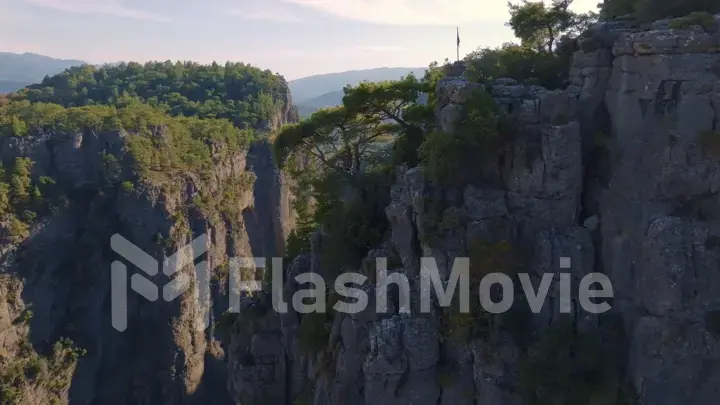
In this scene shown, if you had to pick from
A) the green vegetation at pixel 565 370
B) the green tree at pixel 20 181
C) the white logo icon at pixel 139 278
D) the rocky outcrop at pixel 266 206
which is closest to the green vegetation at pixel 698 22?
the green vegetation at pixel 565 370

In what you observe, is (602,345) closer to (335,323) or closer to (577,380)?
(577,380)

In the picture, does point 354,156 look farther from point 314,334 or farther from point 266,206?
point 266,206

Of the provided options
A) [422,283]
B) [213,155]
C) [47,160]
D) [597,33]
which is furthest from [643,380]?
[213,155]

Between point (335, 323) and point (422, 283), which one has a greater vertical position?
point (422, 283)

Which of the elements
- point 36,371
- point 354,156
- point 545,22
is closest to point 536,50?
point 545,22

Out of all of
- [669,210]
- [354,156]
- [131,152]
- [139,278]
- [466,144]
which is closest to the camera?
[669,210]

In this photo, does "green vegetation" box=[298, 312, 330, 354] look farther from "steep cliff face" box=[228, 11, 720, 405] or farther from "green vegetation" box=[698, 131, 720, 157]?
"green vegetation" box=[698, 131, 720, 157]
